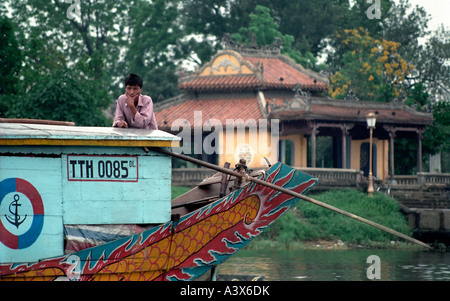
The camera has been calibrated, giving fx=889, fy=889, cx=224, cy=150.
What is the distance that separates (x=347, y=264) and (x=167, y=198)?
377 inches

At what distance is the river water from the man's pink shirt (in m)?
5.78

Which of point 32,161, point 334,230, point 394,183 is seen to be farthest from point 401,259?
point 32,161

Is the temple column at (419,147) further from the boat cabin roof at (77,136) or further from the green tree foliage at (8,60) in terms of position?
the boat cabin roof at (77,136)

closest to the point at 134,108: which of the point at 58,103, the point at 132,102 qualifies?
the point at 132,102

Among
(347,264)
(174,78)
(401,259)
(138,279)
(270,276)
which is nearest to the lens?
(138,279)

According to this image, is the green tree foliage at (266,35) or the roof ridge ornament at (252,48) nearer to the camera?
the roof ridge ornament at (252,48)

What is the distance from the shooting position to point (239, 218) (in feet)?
33.9

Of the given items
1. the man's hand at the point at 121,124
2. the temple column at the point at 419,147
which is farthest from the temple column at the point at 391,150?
the man's hand at the point at 121,124

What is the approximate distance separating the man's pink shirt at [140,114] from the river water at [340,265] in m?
5.78

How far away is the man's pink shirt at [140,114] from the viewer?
983 cm

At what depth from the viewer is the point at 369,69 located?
38.5m

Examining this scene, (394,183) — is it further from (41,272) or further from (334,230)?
(41,272)

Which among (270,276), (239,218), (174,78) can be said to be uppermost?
(174,78)

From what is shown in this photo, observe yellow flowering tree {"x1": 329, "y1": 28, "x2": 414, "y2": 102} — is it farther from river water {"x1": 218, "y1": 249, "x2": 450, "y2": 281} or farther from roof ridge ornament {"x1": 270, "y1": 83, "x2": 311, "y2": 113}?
river water {"x1": 218, "y1": 249, "x2": 450, "y2": 281}
